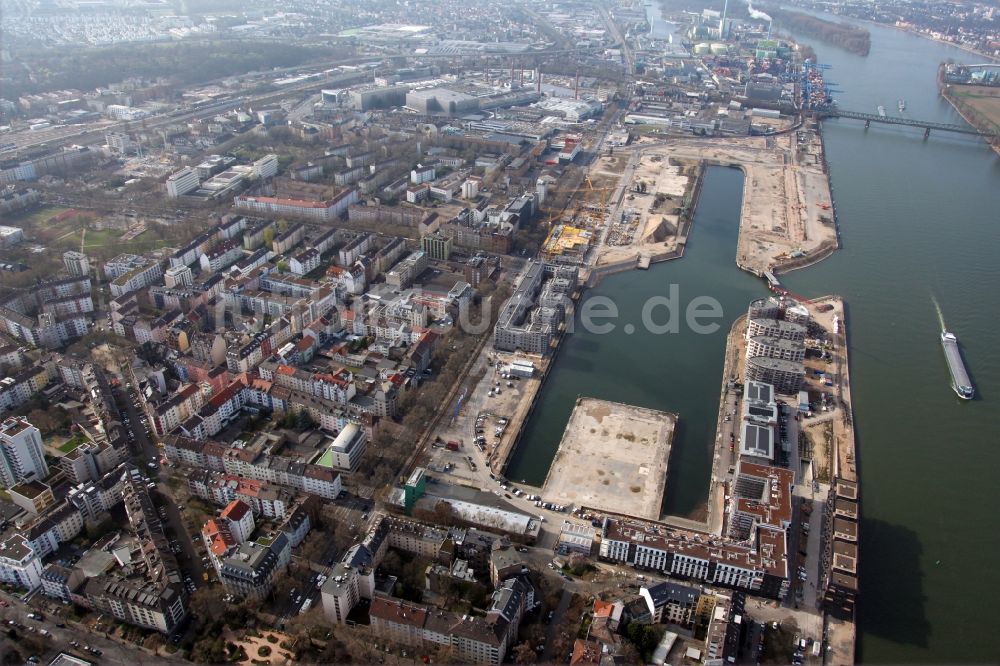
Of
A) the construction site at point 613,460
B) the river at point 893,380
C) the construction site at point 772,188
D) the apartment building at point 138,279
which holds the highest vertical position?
the apartment building at point 138,279

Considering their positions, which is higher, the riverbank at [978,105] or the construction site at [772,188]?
the riverbank at [978,105]

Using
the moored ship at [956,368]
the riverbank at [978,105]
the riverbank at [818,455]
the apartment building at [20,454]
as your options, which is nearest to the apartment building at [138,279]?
the apartment building at [20,454]

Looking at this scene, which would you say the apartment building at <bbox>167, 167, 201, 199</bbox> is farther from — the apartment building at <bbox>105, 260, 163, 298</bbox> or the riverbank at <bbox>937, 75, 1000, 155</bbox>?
the riverbank at <bbox>937, 75, 1000, 155</bbox>

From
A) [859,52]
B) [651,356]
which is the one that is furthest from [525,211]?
[859,52]

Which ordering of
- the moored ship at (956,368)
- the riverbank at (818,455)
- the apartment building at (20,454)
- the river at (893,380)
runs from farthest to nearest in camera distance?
1. the moored ship at (956,368)
2. the apartment building at (20,454)
3. the river at (893,380)
4. the riverbank at (818,455)

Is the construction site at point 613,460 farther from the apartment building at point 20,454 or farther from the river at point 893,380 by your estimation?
the apartment building at point 20,454

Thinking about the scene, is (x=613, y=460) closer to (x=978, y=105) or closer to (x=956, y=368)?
(x=956, y=368)

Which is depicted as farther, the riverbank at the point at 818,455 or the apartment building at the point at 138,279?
the apartment building at the point at 138,279

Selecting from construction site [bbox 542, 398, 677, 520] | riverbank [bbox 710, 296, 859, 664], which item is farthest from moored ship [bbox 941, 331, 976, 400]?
construction site [bbox 542, 398, 677, 520]
